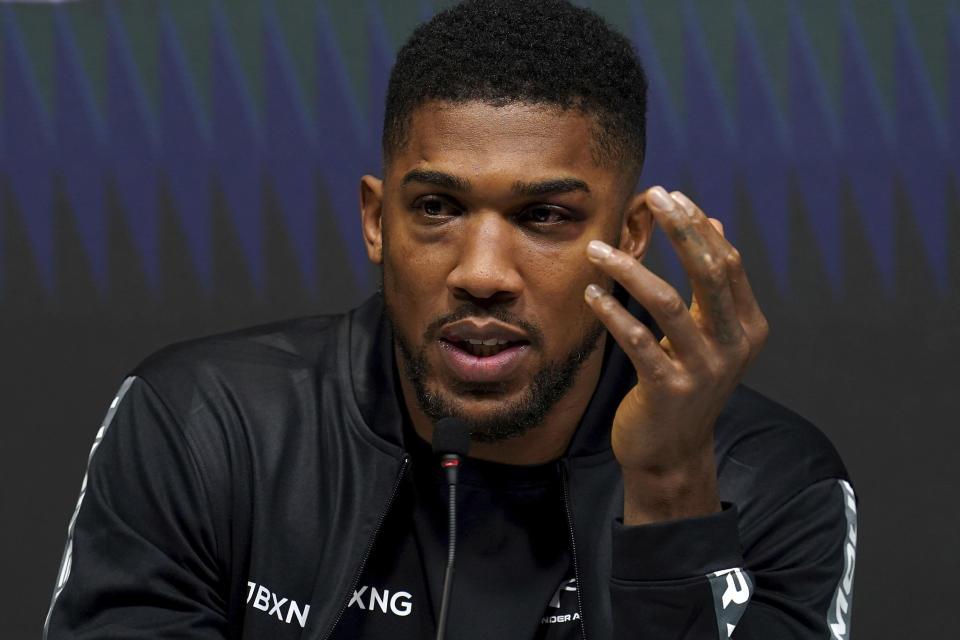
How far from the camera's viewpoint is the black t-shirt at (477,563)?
1887mm

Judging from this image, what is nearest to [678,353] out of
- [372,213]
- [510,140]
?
[510,140]

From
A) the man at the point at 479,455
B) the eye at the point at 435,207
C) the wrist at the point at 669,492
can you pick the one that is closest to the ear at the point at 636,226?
the man at the point at 479,455

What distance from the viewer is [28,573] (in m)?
2.84

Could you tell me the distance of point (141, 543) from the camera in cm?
179

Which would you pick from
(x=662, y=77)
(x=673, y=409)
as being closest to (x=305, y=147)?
(x=662, y=77)

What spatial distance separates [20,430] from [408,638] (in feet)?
4.21

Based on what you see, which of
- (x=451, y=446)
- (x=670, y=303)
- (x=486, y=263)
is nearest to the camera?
(x=670, y=303)

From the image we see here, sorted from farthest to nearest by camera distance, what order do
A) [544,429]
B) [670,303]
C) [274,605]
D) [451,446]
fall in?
1. [544,429]
2. [274,605]
3. [451,446]
4. [670,303]

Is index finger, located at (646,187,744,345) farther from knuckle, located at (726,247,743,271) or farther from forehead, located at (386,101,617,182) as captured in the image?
forehead, located at (386,101,617,182)

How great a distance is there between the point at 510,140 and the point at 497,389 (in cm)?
32

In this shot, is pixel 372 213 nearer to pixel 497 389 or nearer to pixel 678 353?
pixel 497 389

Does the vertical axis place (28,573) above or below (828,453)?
below

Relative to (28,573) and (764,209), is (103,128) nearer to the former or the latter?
(28,573)

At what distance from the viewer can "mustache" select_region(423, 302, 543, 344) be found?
1787 millimetres
